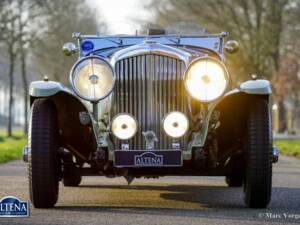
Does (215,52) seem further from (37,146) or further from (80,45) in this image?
(37,146)

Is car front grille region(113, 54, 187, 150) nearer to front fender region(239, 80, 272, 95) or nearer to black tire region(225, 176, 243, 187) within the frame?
front fender region(239, 80, 272, 95)

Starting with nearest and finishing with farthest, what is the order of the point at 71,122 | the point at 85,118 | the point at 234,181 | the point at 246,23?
the point at 85,118, the point at 71,122, the point at 234,181, the point at 246,23

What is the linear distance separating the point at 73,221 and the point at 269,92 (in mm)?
Result: 2646

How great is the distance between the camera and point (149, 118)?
8773mm

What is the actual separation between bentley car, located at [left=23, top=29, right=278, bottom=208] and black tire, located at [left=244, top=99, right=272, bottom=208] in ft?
0.03

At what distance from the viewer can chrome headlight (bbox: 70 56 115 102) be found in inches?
341

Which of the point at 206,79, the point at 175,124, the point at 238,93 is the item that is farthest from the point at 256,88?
the point at 175,124

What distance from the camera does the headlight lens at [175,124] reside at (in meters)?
8.70

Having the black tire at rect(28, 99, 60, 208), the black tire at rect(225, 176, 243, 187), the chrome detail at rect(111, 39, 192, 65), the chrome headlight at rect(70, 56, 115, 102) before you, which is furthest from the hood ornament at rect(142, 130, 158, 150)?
the black tire at rect(225, 176, 243, 187)

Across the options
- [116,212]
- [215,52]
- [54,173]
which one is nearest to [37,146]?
[54,173]

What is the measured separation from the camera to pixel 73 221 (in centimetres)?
740

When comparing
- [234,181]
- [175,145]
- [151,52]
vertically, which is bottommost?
[234,181]

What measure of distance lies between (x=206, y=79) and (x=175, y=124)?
1.84 ft

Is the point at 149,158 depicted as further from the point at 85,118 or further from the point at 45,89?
the point at 45,89
